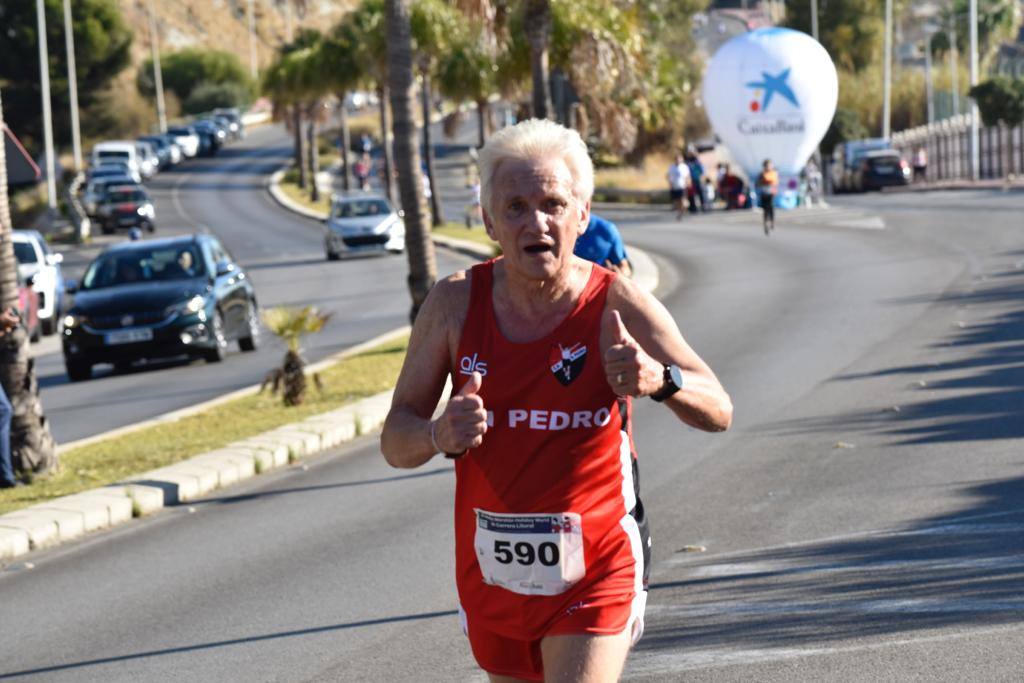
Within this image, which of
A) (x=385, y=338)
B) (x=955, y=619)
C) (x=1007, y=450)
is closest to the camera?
(x=955, y=619)

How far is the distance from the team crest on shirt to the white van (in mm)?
82309

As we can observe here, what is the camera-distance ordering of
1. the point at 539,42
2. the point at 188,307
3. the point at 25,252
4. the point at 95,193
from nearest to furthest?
the point at 188,307, the point at 539,42, the point at 25,252, the point at 95,193

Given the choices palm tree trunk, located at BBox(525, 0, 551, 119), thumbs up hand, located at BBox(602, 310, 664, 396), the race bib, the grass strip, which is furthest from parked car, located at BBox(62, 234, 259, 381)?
thumbs up hand, located at BBox(602, 310, 664, 396)

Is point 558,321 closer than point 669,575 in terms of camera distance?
Yes

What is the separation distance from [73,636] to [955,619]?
4.02m

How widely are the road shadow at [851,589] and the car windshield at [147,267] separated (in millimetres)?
15736

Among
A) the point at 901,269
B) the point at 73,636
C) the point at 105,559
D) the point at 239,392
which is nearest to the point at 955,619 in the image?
the point at 73,636

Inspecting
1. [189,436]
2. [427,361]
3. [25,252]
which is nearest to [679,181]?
[25,252]

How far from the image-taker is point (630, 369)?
3.87 m

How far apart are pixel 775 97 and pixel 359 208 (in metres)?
15.5

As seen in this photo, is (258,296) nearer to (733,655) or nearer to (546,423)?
(733,655)

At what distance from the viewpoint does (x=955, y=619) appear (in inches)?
Answer: 276

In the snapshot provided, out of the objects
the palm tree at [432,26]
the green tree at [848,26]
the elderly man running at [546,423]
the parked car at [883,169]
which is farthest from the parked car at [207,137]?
the elderly man running at [546,423]

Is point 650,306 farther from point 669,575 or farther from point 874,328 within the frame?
point 874,328
